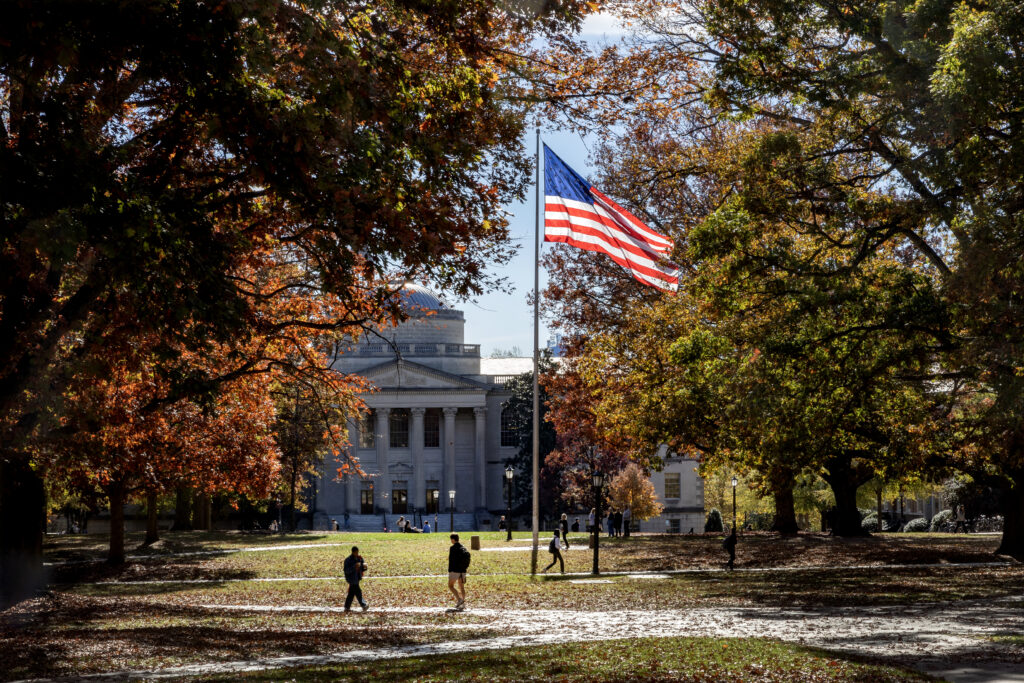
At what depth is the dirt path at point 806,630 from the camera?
1255 cm

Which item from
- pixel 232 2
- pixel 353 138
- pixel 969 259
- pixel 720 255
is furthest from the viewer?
pixel 720 255

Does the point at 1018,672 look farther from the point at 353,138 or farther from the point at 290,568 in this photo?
the point at 290,568

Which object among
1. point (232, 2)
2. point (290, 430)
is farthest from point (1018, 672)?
point (290, 430)

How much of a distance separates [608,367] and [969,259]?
59.5 feet

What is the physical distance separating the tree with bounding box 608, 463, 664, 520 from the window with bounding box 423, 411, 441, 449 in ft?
120

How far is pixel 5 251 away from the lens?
38.0 feet

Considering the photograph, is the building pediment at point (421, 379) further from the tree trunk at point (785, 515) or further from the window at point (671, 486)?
the tree trunk at point (785, 515)

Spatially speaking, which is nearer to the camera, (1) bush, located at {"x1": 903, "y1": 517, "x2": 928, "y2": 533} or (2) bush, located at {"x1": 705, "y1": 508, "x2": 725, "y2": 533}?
(1) bush, located at {"x1": 903, "y1": 517, "x2": 928, "y2": 533}

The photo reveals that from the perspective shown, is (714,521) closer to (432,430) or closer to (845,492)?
(845,492)

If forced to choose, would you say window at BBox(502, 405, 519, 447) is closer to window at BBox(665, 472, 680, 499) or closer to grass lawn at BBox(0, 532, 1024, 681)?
window at BBox(665, 472, 680, 499)

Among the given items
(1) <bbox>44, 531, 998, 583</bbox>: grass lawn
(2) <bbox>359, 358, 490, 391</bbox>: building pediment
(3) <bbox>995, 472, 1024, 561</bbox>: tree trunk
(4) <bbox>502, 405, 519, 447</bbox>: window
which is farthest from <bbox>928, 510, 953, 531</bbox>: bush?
(2) <bbox>359, 358, 490, 391</bbox>: building pediment

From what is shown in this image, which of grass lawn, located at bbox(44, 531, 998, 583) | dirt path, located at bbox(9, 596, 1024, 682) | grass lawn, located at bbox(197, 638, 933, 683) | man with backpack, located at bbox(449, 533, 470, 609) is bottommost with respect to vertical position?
grass lawn, located at bbox(44, 531, 998, 583)

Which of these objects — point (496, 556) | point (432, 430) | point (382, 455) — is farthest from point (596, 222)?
point (432, 430)

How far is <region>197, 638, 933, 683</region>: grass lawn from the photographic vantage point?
11070 millimetres
